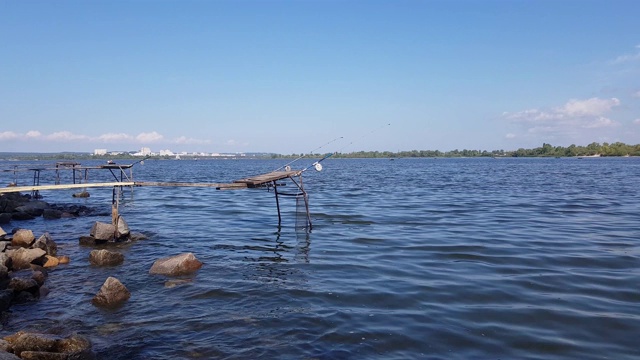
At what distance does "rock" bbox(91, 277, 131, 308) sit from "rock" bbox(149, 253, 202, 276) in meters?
2.07

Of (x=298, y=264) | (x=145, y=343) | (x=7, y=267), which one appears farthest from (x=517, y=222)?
(x=7, y=267)

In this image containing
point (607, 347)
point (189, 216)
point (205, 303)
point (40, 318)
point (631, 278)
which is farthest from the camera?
point (189, 216)

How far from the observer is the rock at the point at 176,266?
11688 millimetres

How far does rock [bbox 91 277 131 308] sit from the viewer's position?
926 cm

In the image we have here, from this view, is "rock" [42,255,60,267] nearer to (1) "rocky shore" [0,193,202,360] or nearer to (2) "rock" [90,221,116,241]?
(1) "rocky shore" [0,193,202,360]

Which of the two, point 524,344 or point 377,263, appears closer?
point 524,344

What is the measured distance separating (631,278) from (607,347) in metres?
4.62

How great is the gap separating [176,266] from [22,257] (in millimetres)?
4403

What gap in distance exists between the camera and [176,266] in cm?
1171

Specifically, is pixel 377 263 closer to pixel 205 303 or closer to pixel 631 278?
pixel 205 303

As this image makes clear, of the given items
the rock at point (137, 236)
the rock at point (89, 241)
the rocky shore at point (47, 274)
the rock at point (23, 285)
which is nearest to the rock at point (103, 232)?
the rocky shore at point (47, 274)

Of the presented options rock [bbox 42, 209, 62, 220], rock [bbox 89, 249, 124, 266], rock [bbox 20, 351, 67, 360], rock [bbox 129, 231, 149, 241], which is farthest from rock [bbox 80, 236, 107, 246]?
rock [bbox 20, 351, 67, 360]

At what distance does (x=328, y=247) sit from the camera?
1512 centimetres

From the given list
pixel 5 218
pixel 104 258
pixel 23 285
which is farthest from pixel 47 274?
pixel 5 218
